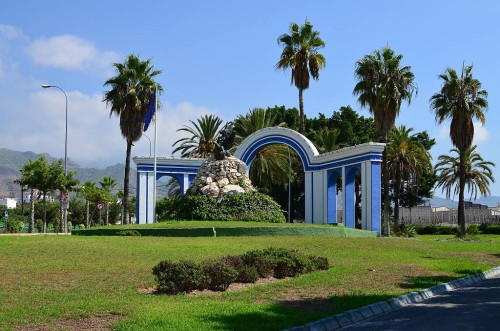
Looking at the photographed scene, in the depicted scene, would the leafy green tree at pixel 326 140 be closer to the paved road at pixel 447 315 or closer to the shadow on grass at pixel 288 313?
the paved road at pixel 447 315

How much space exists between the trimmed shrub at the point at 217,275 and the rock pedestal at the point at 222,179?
27814mm

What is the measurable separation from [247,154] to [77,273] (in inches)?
1336

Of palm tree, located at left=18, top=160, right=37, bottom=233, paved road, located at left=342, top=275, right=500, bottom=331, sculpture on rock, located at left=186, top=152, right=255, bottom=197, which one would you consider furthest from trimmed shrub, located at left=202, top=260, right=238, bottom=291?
palm tree, located at left=18, top=160, right=37, bottom=233

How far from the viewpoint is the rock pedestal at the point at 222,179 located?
41656 mm

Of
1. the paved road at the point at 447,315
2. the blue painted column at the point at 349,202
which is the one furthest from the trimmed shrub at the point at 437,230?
the paved road at the point at 447,315

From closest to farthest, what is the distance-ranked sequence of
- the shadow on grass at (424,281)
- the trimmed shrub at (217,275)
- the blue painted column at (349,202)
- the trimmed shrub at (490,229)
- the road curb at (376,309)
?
the road curb at (376,309) → the trimmed shrub at (217,275) → the shadow on grass at (424,281) → the blue painted column at (349,202) → the trimmed shrub at (490,229)

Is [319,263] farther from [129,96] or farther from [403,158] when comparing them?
[403,158]

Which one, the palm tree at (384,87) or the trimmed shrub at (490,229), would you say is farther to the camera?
the trimmed shrub at (490,229)

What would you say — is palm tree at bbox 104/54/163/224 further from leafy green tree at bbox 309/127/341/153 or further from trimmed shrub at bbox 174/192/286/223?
leafy green tree at bbox 309/127/341/153

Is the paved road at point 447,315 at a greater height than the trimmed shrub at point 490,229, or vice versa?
the trimmed shrub at point 490,229

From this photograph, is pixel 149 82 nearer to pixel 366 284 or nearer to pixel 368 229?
pixel 368 229

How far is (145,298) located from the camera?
11.7 meters

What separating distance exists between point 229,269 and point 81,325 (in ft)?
15.2

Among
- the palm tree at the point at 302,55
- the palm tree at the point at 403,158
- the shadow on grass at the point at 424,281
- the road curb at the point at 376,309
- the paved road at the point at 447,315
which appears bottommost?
the paved road at the point at 447,315
